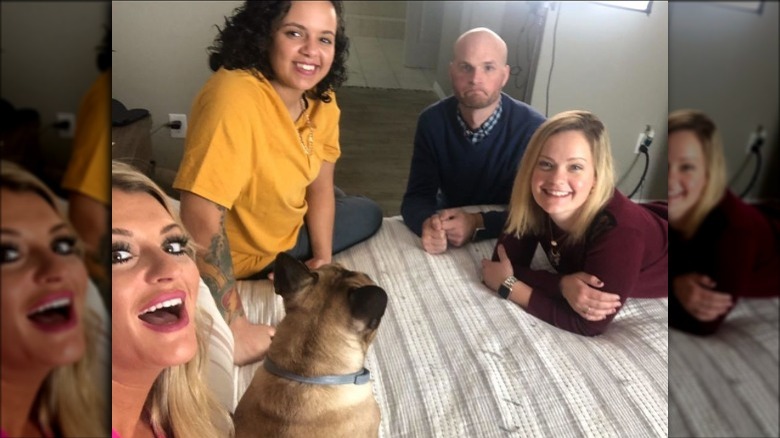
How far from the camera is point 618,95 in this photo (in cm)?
59

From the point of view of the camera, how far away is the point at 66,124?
277 millimetres

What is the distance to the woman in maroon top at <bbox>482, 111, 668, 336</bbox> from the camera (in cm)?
58

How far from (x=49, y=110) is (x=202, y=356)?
0.32 m

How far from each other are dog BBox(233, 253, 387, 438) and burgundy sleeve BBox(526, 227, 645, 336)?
0.65 ft

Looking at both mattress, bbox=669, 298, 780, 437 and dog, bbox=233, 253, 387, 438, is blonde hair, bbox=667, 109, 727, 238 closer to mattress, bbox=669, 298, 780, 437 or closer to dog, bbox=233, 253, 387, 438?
mattress, bbox=669, 298, 780, 437

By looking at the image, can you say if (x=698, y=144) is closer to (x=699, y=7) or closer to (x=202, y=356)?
(x=699, y=7)

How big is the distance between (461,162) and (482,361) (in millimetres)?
205

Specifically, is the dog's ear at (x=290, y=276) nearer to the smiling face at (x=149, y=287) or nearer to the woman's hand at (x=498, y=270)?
the smiling face at (x=149, y=287)

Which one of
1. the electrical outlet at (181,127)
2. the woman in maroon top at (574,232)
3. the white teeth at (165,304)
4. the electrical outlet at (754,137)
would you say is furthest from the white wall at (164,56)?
the electrical outlet at (754,137)

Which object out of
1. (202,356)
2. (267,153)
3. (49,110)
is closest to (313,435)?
(202,356)

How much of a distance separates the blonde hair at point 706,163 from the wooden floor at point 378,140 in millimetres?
346

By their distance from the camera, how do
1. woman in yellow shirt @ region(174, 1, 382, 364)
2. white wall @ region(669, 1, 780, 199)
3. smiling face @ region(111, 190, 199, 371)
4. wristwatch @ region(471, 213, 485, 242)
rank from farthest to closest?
wristwatch @ region(471, 213, 485, 242) → woman in yellow shirt @ region(174, 1, 382, 364) → smiling face @ region(111, 190, 199, 371) → white wall @ region(669, 1, 780, 199)

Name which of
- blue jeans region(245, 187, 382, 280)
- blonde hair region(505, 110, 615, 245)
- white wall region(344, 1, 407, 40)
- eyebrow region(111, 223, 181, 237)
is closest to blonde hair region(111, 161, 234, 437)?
eyebrow region(111, 223, 181, 237)

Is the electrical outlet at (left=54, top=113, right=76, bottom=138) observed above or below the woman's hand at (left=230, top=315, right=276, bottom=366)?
above
